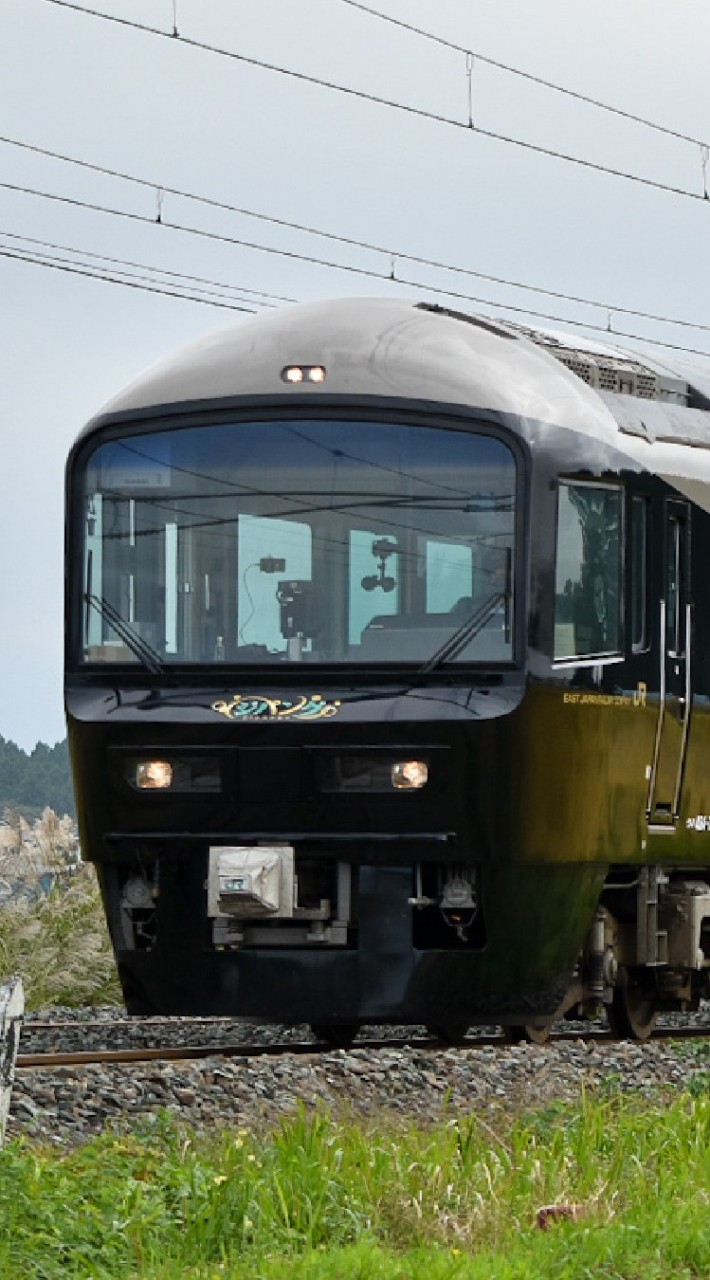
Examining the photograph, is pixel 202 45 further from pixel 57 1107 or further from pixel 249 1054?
pixel 57 1107

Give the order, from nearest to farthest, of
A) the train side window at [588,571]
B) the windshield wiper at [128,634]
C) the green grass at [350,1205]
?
1. the green grass at [350,1205]
2. the train side window at [588,571]
3. the windshield wiper at [128,634]

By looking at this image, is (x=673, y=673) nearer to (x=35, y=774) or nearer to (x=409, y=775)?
(x=409, y=775)

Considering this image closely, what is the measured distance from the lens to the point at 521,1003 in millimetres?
12734

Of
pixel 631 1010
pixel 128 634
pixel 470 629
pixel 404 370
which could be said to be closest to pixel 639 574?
pixel 470 629

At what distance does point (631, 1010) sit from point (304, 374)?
4.37 metres

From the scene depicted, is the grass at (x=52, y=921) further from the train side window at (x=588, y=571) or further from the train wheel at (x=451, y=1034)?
the train side window at (x=588, y=571)

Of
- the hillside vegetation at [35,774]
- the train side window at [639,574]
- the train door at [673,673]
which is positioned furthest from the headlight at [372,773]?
the hillside vegetation at [35,774]

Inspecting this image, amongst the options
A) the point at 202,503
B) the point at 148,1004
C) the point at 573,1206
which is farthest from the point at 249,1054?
the point at 573,1206

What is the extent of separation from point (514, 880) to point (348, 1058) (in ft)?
3.84

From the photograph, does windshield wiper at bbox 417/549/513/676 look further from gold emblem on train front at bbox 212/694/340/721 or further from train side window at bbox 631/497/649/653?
train side window at bbox 631/497/649/653

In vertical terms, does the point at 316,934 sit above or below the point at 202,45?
below

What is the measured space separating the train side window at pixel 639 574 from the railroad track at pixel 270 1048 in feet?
7.26

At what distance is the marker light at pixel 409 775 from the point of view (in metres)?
12.2

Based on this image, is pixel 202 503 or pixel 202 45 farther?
pixel 202 45
